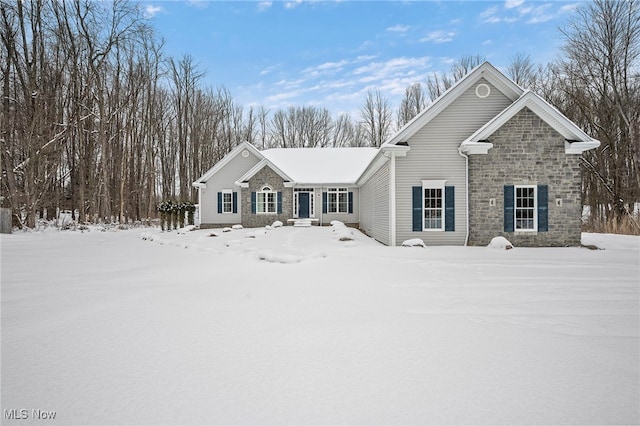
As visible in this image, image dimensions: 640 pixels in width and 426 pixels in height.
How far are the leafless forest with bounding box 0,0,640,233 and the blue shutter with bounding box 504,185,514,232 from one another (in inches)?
330

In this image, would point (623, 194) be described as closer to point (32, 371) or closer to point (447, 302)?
point (447, 302)

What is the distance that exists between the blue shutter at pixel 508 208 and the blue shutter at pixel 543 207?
945 mm

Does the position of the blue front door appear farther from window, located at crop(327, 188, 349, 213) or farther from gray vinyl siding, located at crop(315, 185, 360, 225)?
window, located at crop(327, 188, 349, 213)

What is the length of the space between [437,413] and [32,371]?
3295mm

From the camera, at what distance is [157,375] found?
→ 283 cm

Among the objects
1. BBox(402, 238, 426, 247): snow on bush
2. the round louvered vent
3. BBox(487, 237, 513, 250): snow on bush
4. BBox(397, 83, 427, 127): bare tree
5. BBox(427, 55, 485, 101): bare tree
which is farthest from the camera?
BBox(397, 83, 427, 127): bare tree

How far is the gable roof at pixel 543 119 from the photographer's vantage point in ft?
39.1

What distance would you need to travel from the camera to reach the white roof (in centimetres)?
2303

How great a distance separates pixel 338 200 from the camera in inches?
909

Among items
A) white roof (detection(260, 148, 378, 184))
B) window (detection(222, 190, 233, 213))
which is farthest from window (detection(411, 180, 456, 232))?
window (detection(222, 190, 233, 213))

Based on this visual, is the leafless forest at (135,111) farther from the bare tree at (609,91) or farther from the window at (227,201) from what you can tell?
the window at (227,201)

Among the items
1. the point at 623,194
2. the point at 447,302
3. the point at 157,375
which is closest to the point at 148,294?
the point at 157,375

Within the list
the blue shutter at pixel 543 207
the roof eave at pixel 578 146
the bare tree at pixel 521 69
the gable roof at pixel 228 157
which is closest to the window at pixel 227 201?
the gable roof at pixel 228 157

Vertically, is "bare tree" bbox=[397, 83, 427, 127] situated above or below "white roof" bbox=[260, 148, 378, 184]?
above
